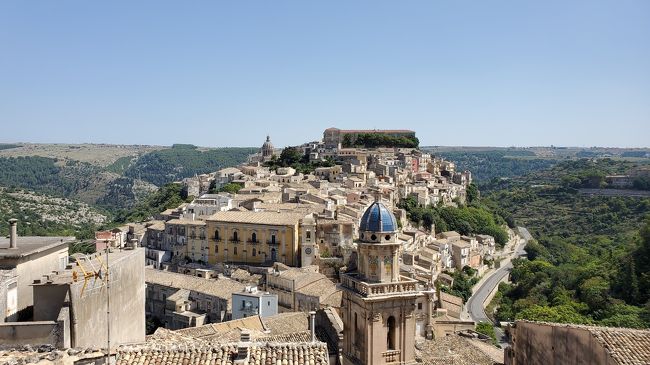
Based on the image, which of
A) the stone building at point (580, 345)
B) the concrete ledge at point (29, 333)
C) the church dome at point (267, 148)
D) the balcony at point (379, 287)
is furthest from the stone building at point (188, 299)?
the church dome at point (267, 148)

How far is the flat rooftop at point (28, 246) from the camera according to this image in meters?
11.8

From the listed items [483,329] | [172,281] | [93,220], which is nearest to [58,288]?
[172,281]

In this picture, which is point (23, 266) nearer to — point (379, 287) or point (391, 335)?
point (379, 287)

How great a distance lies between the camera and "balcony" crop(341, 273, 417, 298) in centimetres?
1780

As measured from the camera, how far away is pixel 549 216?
109m

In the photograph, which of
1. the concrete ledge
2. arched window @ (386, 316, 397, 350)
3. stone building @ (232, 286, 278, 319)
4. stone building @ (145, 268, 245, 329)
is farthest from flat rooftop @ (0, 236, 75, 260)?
stone building @ (145, 268, 245, 329)

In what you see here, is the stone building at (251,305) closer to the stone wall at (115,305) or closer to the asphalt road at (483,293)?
the stone wall at (115,305)

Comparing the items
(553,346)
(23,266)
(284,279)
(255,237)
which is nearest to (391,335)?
(553,346)

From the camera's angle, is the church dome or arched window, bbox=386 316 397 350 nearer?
arched window, bbox=386 316 397 350

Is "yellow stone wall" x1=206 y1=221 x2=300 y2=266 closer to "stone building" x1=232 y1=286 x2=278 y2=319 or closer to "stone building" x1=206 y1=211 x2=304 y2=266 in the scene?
"stone building" x1=206 y1=211 x2=304 y2=266

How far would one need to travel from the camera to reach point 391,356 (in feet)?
59.7

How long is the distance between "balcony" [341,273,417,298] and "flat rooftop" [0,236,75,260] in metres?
8.65

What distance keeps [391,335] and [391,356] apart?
648mm

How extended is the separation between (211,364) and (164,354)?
0.95m
